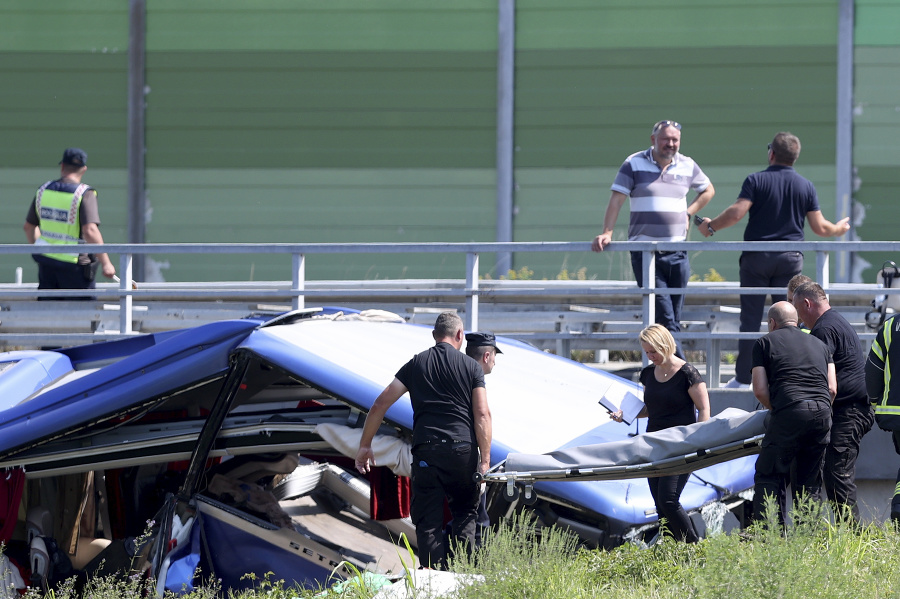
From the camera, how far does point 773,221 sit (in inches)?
340

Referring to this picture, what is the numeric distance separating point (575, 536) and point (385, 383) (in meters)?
1.48

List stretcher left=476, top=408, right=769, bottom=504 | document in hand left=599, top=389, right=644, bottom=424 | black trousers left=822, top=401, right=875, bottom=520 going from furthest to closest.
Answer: black trousers left=822, top=401, right=875, bottom=520 → document in hand left=599, top=389, right=644, bottom=424 → stretcher left=476, top=408, right=769, bottom=504

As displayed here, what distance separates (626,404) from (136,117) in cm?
1257

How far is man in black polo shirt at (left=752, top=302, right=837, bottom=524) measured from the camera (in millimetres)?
6066

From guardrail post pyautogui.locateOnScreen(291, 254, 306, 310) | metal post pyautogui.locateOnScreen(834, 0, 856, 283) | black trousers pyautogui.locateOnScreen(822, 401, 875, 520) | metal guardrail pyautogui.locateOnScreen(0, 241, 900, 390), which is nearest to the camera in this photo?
black trousers pyautogui.locateOnScreen(822, 401, 875, 520)

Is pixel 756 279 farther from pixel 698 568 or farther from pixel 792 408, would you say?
pixel 698 568

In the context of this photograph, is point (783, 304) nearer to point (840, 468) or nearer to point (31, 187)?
point (840, 468)

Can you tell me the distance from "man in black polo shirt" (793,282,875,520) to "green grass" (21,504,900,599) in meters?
0.67

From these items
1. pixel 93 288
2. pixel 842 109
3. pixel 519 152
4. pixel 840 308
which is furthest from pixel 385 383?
pixel 842 109

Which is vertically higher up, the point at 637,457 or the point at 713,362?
the point at 713,362

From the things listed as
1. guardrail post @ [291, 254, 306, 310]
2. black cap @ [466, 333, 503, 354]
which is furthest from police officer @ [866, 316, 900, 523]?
guardrail post @ [291, 254, 306, 310]

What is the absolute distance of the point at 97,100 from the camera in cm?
1683

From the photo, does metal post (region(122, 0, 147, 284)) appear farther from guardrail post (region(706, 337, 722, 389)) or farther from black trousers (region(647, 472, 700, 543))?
black trousers (region(647, 472, 700, 543))

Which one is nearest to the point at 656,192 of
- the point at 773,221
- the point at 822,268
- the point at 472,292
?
the point at 773,221
